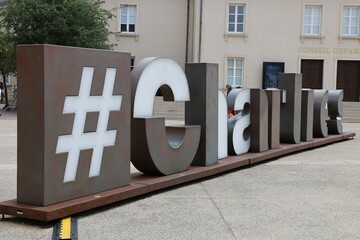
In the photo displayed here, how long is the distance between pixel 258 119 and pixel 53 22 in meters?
17.8

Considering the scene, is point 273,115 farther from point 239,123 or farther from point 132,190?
point 132,190

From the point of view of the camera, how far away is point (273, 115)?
38.5 ft

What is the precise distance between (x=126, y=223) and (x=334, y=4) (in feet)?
91.7

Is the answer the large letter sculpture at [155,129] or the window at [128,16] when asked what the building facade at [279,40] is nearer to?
the window at [128,16]

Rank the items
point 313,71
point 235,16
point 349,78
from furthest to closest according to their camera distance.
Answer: point 349,78
point 313,71
point 235,16

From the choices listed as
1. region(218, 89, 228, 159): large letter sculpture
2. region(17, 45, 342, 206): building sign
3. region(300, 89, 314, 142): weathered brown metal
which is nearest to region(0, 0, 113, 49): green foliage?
region(300, 89, 314, 142): weathered brown metal

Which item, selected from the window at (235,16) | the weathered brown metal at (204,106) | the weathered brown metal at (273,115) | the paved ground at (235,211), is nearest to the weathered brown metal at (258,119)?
the weathered brown metal at (273,115)

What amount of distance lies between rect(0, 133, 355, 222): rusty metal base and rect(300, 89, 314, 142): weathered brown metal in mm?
1958

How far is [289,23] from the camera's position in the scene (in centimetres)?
3080

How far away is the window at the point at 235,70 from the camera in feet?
102

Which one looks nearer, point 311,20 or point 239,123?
point 239,123

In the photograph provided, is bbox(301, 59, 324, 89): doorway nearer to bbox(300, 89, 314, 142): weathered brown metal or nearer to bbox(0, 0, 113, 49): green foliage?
bbox(0, 0, 113, 49): green foliage

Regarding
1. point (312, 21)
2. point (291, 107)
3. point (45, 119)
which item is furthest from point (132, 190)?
point (312, 21)

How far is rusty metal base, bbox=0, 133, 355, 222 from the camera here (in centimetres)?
581
